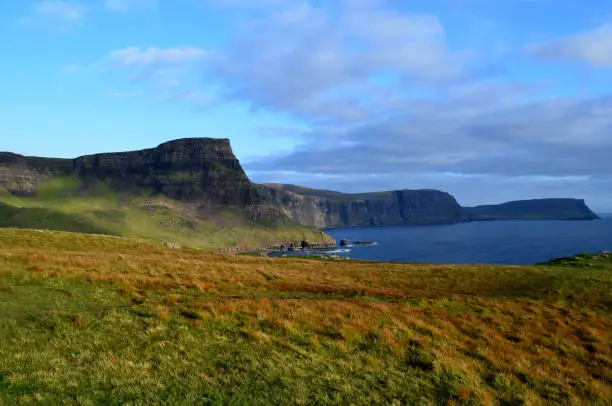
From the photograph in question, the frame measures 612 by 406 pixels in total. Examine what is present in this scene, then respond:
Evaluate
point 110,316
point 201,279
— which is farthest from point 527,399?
point 201,279

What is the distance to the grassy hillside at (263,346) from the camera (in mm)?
11227

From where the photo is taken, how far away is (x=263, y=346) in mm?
14438

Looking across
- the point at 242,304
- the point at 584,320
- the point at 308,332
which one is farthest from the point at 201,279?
the point at 584,320

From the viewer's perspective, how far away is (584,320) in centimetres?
2630

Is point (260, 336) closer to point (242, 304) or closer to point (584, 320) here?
point (242, 304)

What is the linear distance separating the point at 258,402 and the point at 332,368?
3.65 m

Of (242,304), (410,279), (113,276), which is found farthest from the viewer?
(410,279)

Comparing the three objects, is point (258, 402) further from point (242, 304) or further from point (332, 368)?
point (242, 304)

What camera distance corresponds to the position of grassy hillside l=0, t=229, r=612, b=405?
36.8ft

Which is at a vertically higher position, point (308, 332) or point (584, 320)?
point (308, 332)

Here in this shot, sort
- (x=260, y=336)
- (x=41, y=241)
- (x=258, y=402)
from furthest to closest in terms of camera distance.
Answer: (x=41, y=241), (x=260, y=336), (x=258, y=402)

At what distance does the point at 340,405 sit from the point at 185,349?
231 inches

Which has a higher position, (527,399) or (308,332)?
(308,332)

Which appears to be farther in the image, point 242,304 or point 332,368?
point 242,304
